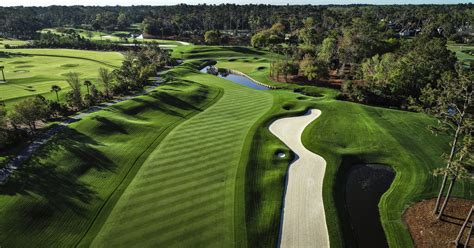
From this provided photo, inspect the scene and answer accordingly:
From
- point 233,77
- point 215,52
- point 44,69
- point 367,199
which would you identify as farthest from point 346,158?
point 44,69

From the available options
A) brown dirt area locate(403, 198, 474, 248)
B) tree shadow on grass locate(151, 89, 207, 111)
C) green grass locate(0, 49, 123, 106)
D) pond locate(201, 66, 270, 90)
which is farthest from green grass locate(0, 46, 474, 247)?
green grass locate(0, 49, 123, 106)

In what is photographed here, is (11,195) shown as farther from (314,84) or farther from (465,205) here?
(314,84)

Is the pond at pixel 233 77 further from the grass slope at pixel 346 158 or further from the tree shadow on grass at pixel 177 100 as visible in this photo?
the tree shadow on grass at pixel 177 100

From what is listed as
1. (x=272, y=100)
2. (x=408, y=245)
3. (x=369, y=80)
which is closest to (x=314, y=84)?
(x=369, y=80)

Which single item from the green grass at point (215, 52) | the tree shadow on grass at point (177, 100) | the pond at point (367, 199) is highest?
the green grass at point (215, 52)

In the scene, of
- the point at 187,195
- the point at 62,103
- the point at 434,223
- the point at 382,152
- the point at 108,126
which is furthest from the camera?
the point at 62,103

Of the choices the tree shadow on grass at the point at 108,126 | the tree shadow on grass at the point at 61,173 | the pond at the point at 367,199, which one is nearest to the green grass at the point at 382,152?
the pond at the point at 367,199

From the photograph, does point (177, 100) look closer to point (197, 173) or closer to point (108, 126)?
point (108, 126)
